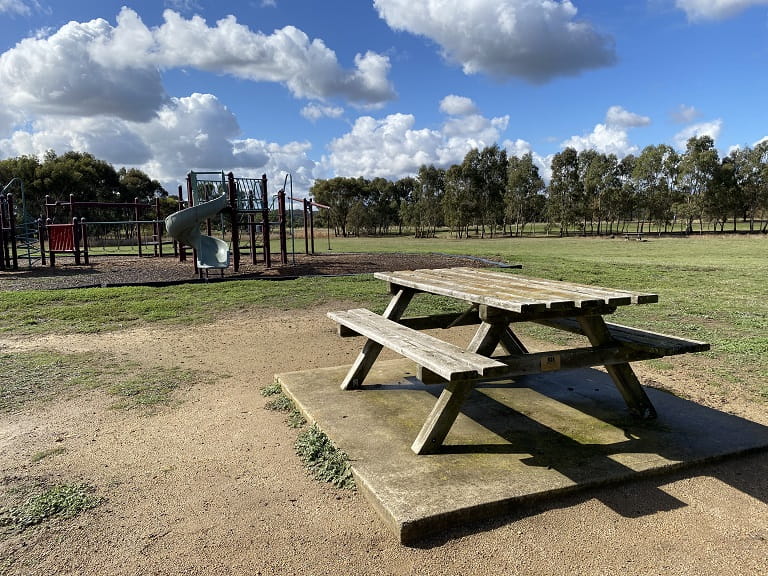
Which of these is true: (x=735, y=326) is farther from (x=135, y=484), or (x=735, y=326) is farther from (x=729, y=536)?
(x=135, y=484)

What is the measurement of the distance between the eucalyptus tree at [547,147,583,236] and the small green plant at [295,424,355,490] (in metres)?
55.1

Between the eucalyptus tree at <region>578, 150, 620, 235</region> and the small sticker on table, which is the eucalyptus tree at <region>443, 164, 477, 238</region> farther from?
the small sticker on table

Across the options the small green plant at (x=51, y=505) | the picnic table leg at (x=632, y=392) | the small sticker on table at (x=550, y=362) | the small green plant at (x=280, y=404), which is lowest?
the small green plant at (x=51, y=505)

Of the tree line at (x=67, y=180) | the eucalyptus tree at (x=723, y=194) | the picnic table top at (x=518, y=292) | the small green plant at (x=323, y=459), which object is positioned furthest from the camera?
the eucalyptus tree at (x=723, y=194)

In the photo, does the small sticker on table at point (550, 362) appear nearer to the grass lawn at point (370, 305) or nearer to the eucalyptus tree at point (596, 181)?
the grass lawn at point (370, 305)

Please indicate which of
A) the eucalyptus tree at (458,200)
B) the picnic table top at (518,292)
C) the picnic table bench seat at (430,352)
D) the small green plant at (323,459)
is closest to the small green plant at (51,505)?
the small green plant at (323,459)

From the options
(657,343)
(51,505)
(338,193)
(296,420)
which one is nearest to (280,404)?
(296,420)

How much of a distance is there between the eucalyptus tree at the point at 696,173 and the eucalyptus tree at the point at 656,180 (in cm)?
93

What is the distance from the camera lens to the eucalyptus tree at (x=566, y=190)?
181 feet

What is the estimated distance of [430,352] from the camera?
127 inches

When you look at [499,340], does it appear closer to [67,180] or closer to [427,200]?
[67,180]

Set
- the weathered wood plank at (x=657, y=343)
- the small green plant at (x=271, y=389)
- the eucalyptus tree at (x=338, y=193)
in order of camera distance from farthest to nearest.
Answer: the eucalyptus tree at (x=338, y=193) < the small green plant at (x=271, y=389) < the weathered wood plank at (x=657, y=343)

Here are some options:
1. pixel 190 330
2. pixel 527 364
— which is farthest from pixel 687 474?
pixel 190 330

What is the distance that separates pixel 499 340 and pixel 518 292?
353 mm
